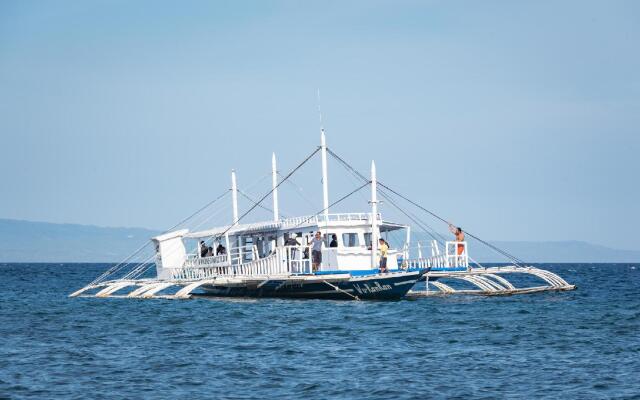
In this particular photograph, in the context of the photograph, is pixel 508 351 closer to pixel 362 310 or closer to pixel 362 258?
pixel 362 310

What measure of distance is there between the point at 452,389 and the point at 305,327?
39.6 ft

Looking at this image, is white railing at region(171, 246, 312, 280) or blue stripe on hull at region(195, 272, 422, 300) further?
white railing at region(171, 246, 312, 280)

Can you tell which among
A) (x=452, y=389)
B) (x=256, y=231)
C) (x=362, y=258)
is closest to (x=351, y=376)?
(x=452, y=389)

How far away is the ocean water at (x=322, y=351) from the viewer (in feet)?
76.1

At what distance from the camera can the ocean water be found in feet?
76.1

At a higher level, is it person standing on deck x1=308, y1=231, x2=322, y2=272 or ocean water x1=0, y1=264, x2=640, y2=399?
person standing on deck x1=308, y1=231, x2=322, y2=272

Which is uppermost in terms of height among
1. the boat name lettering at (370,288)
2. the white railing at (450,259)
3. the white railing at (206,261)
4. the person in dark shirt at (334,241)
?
the person in dark shirt at (334,241)

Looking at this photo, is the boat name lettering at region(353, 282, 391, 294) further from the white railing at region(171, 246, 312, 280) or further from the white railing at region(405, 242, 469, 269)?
the white railing at region(405, 242, 469, 269)

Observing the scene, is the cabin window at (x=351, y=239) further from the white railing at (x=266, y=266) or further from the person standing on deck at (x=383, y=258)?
the person standing on deck at (x=383, y=258)

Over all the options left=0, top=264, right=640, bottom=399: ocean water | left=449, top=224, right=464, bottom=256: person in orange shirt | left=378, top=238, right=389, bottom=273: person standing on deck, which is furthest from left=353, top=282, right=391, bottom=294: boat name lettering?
left=449, top=224, right=464, bottom=256: person in orange shirt

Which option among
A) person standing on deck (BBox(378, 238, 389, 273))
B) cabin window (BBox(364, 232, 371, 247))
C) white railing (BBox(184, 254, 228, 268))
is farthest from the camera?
white railing (BBox(184, 254, 228, 268))

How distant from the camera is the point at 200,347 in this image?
2991cm

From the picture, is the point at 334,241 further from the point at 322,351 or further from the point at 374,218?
the point at 322,351

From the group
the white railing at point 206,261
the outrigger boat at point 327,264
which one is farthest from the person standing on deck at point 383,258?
the white railing at point 206,261
